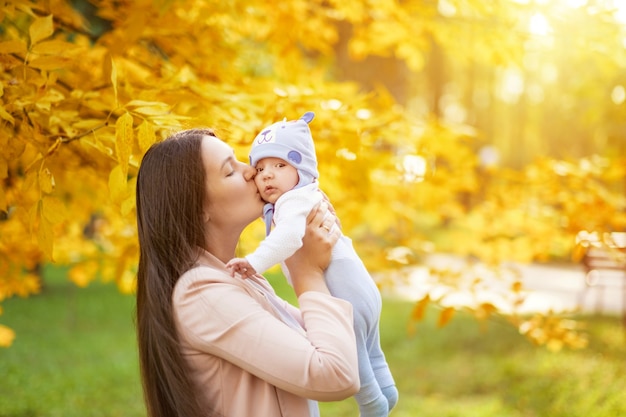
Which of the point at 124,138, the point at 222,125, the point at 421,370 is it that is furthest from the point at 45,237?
the point at 421,370

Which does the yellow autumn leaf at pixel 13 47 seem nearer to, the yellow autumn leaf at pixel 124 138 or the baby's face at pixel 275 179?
the yellow autumn leaf at pixel 124 138

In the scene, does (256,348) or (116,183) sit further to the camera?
(116,183)

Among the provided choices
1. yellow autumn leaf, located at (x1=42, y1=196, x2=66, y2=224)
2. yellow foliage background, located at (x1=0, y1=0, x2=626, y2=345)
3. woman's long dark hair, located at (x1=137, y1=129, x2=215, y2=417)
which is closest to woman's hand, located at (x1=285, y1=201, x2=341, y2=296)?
woman's long dark hair, located at (x1=137, y1=129, x2=215, y2=417)

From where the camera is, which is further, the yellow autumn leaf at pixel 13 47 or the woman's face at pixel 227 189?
the yellow autumn leaf at pixel 13 47

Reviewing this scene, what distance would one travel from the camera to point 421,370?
27.0 feet

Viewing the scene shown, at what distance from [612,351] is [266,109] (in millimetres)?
7128

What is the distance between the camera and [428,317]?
37.5 ft

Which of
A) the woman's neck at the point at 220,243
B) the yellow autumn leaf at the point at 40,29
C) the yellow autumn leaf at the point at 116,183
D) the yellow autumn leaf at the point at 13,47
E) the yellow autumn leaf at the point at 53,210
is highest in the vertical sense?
the yellow autumn leaf at the point at 40,29

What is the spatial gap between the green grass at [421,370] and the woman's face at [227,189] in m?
3.99

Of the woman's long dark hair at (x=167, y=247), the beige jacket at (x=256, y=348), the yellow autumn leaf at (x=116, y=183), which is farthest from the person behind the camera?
the yellow autumn leaf at (x=116, y=183)

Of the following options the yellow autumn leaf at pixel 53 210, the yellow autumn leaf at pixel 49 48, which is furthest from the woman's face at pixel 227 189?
the yellow autumn leaf at pixel 49 48

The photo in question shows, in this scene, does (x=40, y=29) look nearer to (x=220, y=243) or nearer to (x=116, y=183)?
(x=116, y=183)

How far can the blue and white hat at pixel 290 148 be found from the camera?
189cm

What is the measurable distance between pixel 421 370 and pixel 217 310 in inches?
272
